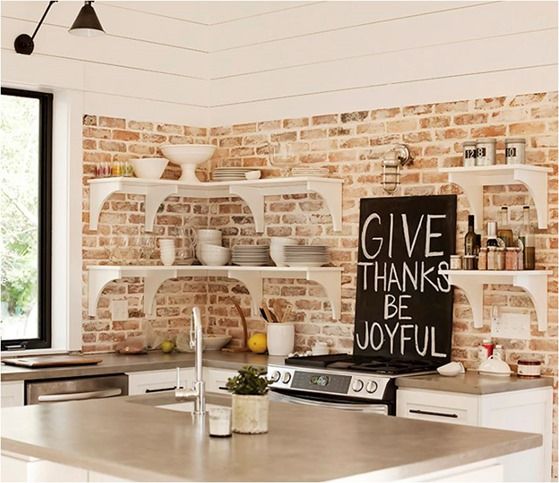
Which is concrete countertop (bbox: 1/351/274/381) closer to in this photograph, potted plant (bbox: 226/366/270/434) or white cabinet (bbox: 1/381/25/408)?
white cabinet (bbox: 1/381/25/408)

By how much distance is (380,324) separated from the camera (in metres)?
6.12

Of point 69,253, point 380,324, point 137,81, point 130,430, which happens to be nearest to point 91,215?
point 69,253

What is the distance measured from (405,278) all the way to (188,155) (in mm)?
1646

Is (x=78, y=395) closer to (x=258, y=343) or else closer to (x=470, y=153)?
(x=258, y=343)

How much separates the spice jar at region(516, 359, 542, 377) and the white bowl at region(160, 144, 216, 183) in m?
2.43

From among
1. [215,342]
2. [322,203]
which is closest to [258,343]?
[215,342]

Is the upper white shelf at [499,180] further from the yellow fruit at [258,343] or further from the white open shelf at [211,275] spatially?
the yellow fruit at [258,343]

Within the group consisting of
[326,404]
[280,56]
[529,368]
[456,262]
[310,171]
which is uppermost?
[280,56]

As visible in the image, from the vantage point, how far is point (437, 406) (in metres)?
5.25

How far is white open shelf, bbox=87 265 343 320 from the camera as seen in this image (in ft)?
20.7

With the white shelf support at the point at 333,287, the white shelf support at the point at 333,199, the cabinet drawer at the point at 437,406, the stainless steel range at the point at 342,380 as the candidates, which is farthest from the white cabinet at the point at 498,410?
the white shelf support at the point at 333,199

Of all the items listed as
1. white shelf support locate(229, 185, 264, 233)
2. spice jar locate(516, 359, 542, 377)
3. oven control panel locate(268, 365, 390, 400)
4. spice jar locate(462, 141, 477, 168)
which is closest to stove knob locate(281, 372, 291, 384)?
oven control panel locate(268, 365, 390, 400)

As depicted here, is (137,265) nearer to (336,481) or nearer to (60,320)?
(60,320)

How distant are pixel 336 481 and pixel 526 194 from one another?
298 cm
